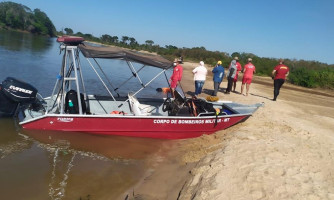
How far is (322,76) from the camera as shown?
2367 cm

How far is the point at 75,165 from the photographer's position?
5.42 meters

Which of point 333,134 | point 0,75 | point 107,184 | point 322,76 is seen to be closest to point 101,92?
point 0,75

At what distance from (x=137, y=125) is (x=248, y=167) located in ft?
9.93

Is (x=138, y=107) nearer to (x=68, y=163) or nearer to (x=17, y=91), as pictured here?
(x=68, y=163)

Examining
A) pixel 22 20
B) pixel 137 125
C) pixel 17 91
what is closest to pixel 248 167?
pixel 137 125

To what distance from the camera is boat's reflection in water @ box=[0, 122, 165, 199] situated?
4.49 metres

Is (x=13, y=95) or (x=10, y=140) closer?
(x=10, y=140)

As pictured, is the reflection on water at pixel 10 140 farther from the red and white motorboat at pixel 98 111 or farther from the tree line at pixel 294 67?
the tree line at pixel 294 67

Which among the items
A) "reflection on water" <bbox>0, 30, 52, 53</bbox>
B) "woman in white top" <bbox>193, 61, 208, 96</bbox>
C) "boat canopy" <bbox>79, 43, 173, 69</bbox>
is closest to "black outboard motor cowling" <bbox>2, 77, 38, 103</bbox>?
"boat canopy" <bbox>79, 43, 173, 69</bbox>

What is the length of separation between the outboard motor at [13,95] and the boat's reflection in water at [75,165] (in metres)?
Answer: 0.69

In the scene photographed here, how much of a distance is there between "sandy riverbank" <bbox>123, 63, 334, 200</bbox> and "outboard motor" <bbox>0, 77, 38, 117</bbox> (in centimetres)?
365

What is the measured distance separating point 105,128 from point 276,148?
13.2ft

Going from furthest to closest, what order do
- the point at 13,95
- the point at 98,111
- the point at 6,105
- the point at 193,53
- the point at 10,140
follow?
the point at 193,53
the point at 98,111
the point at 6,105
the point at 13,95
the point at 10,140

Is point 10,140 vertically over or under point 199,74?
under
